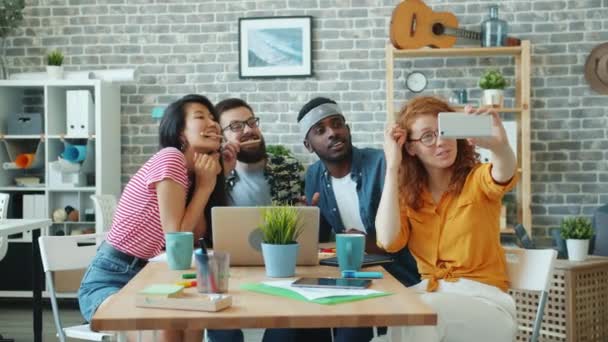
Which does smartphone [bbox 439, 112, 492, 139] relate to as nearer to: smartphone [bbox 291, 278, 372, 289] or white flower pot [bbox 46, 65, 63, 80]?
smartphone [bbox 291, 278, 372, 289]

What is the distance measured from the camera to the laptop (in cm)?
226

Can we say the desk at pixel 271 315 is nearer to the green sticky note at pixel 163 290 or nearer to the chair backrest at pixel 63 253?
the green sticky note at pixel 163 290

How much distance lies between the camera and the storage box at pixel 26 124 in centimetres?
586

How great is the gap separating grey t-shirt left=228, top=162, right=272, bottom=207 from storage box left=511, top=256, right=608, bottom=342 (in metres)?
1.74

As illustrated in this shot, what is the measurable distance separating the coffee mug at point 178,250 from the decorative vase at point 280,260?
277mm

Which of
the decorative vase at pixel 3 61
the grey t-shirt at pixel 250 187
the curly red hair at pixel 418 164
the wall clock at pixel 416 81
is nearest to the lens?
the curly red hair at pixel 418 164

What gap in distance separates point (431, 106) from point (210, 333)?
48.5 inches

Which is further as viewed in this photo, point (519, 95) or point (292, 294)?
point (519, 95)

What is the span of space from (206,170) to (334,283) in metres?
0.94

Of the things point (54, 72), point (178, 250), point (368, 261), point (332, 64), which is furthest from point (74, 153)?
point (368, 261)

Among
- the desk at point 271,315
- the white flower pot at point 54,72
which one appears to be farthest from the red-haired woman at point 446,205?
the white flower pot at point 54,72

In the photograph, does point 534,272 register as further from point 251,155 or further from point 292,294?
point 251,155

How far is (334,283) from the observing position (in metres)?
1.95

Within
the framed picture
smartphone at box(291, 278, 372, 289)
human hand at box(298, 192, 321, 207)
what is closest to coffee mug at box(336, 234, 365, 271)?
smartphone at box(291, 278, 372, 289)
